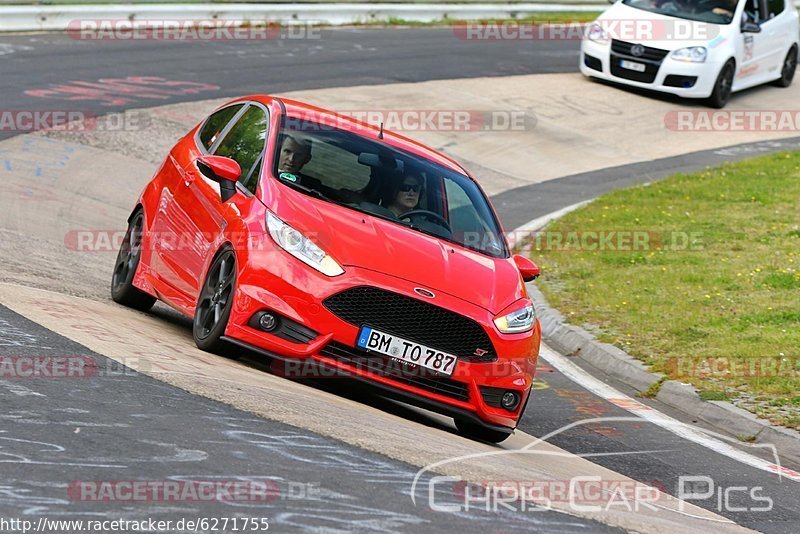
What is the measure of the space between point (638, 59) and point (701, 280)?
11.2 meters

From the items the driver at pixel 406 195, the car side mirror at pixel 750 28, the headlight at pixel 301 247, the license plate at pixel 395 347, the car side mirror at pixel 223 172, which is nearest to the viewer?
the license plate at pixel 395 347

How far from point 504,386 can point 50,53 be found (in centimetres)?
1611

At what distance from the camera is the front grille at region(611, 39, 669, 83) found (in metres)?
23.5

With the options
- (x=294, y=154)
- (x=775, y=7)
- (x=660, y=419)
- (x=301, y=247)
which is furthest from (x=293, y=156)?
(x=775, y=7)

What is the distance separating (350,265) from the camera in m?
7.82

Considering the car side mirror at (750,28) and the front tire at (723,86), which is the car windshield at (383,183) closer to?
the front tire at (723,86)

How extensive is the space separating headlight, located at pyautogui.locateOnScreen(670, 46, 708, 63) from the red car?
47.6ft

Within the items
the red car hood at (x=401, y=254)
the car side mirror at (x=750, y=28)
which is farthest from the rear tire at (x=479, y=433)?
the car side mirror at (x=750, y=28)

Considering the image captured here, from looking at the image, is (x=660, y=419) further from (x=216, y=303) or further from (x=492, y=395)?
(x=216, y=303)

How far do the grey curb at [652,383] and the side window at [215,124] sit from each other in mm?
3521

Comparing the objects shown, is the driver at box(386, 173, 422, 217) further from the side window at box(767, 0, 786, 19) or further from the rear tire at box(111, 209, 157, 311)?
the side window at box(767, 0, 786, 19)

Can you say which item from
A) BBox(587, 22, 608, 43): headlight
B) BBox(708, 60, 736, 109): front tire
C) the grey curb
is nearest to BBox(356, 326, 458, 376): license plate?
the grey curb

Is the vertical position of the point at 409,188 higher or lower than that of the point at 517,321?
higher

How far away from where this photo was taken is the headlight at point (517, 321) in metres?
8.07
